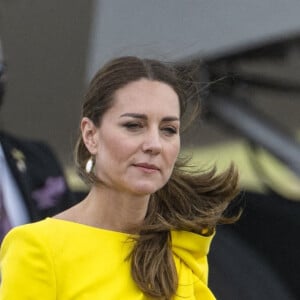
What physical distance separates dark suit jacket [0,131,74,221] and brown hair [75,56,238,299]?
2.63 feet

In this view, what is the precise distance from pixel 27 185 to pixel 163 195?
0.89 m

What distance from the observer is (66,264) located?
107 inches

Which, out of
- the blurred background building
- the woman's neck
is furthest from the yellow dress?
the blurred background building

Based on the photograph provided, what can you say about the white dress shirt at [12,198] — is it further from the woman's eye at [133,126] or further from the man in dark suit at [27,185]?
the woman's eye at [133,126]

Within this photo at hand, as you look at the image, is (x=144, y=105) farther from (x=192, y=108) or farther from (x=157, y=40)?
(x=157, y=40)

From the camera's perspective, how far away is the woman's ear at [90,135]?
279cm

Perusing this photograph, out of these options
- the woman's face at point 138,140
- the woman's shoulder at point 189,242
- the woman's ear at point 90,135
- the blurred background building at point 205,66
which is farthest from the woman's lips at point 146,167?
the blurred background building at point 205,66

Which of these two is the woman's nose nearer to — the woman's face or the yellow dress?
the woman's face

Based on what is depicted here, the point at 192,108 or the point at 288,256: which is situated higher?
the point at 192,108

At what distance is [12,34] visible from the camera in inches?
229

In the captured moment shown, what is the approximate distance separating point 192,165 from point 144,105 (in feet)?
1.21

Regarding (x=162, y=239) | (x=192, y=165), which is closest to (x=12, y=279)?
(x=162, y=239)

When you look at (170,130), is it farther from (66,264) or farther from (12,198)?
(12,198)

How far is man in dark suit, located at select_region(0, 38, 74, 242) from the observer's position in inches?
147
